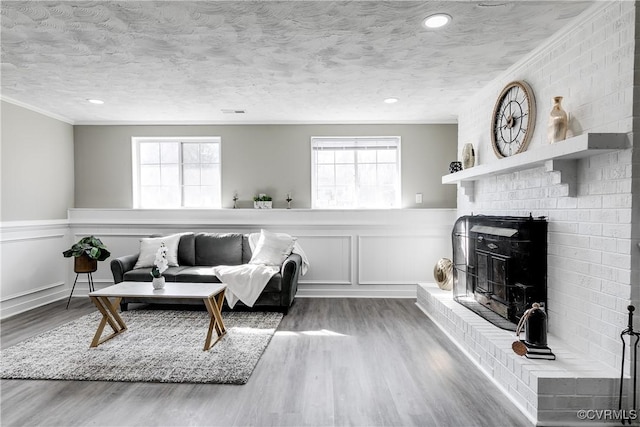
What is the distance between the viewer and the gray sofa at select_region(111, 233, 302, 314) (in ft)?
12.5

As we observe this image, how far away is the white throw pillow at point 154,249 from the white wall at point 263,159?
877mm

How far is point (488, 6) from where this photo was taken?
6.58ft

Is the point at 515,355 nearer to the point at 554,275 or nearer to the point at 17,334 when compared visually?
the point at 554,275

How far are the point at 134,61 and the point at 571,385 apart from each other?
3.75m

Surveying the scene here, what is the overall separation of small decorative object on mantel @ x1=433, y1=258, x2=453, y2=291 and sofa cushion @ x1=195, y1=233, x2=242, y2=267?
8.07 ft

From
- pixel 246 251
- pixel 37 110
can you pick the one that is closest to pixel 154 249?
pixel 246 251

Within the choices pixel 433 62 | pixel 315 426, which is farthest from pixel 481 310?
pixel 433 62

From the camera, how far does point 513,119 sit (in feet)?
9.55

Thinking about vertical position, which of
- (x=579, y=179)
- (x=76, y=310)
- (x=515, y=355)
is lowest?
(x=76, y=310)

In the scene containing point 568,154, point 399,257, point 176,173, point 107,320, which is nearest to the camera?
point 568,154

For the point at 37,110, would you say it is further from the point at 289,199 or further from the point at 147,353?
the point at 147,353

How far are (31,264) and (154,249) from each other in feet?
4.70

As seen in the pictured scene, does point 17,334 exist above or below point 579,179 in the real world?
below

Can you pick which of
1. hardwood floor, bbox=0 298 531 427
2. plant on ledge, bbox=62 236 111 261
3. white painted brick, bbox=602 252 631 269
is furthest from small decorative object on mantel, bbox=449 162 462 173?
plant on ledge, bbox=62 236 111 261
